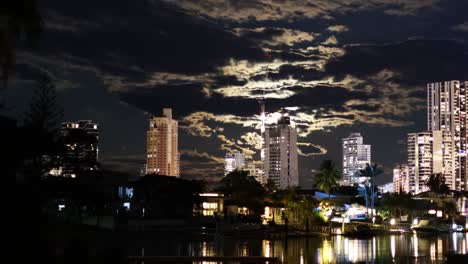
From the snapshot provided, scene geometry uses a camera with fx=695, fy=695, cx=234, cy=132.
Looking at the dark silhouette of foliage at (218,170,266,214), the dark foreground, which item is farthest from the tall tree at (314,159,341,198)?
the dark foreground

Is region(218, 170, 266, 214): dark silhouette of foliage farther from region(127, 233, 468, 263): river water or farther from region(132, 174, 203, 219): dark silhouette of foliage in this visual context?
region(127, 233, 468, 263): river water

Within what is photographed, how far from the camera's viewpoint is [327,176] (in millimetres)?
128625

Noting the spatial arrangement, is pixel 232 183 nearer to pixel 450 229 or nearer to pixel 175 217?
pixel 175 217

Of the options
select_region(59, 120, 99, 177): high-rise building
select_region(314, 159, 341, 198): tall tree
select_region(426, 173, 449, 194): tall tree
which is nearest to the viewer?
select_region(59, 120, 99, 177): high-rise building

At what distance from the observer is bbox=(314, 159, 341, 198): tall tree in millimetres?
128750

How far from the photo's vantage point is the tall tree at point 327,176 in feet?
422

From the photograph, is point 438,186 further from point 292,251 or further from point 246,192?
point 292,251

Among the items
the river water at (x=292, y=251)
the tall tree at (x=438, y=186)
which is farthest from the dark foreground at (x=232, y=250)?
the tall tree at (x=438, y=186)

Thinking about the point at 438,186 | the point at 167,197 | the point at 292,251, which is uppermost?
the point at 438,186

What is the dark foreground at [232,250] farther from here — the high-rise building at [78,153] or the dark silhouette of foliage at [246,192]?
the dark silhouette of foliage at [246,192]

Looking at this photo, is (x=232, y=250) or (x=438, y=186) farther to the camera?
(x=438, y=186)

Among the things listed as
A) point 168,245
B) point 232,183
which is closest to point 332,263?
point 168,245

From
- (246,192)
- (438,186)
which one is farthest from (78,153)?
(438,186)

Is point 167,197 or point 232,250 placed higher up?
point 167,197
